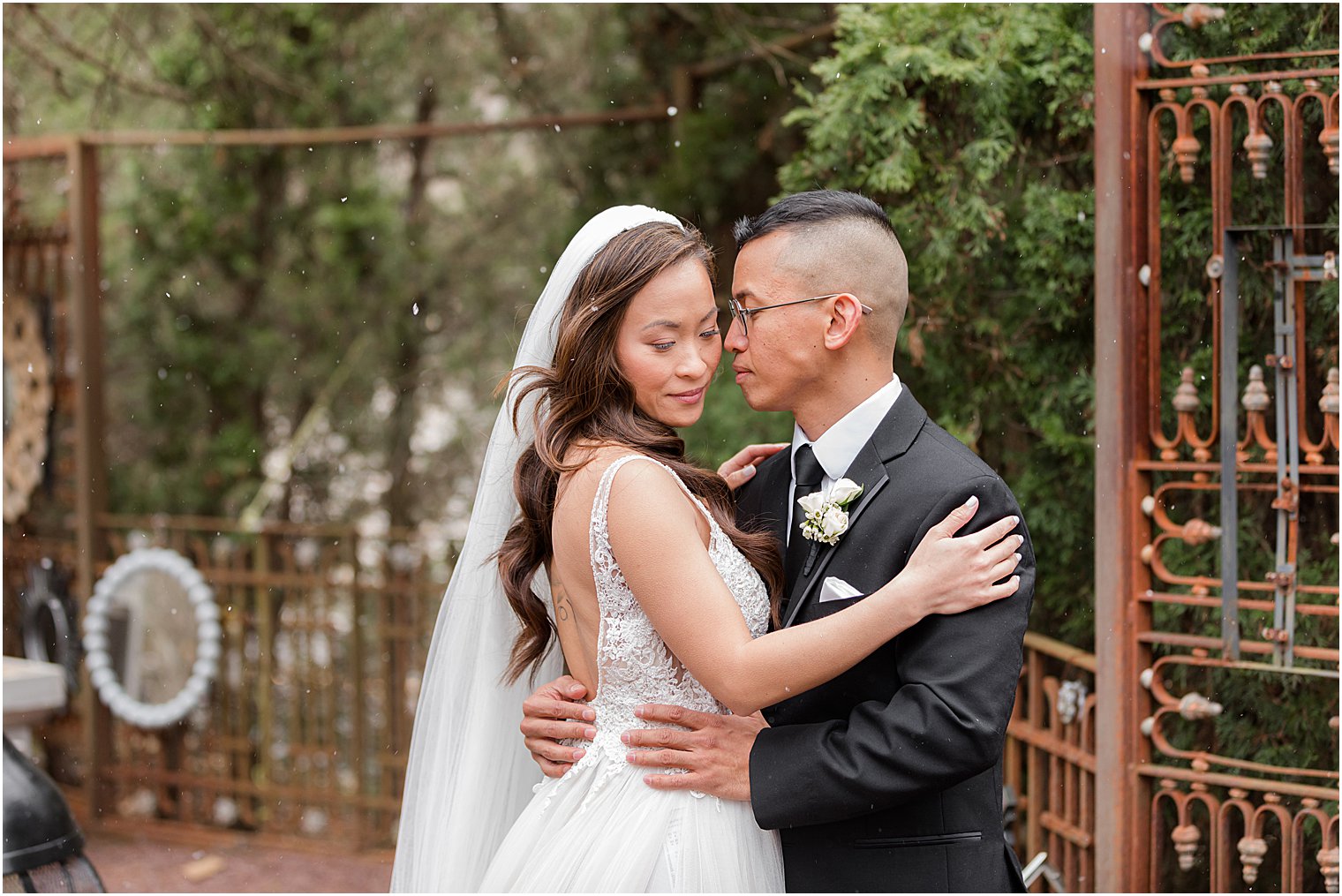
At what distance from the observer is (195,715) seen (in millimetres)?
7207

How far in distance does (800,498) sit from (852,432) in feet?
0.60

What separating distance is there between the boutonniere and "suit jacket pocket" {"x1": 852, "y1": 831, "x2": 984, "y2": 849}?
2.00 feet

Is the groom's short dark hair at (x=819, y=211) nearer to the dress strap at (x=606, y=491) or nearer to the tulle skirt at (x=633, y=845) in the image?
the dress strap at (x=606, y=491)

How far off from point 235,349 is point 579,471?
6910 mm

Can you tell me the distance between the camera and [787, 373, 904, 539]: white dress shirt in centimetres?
260

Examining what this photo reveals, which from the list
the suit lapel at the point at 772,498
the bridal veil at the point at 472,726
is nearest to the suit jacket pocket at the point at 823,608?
the suit lapel at the point at 772,498

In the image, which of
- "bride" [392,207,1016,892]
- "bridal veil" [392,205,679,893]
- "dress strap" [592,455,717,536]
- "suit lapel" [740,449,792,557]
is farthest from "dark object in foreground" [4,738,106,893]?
"suit lapel" [740,449,792,557]

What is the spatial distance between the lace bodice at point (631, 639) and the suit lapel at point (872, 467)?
0.33 feet

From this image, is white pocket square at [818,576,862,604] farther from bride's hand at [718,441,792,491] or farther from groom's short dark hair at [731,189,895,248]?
groom's short dark hair at [731,189,895,248]

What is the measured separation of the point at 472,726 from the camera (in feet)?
9.59

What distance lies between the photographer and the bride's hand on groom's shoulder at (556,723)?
2633mm

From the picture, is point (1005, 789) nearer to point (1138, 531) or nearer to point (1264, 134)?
point (1138, 531)

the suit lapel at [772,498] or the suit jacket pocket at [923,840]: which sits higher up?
the suit lapel at [772,498]

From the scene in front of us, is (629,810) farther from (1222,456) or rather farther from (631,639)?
(1222,456)
